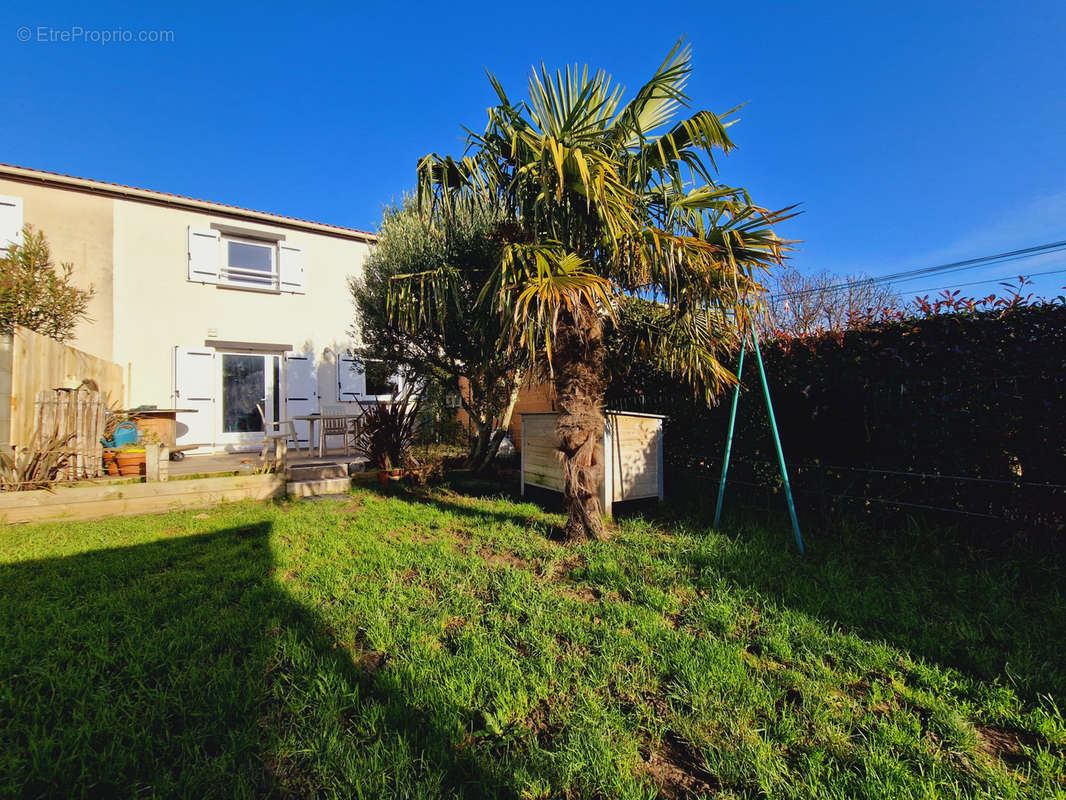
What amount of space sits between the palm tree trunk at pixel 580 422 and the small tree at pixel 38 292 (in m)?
9.44

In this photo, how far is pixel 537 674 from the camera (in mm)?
2105

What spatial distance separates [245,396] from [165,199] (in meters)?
4.65

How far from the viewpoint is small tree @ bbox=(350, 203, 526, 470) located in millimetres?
6148

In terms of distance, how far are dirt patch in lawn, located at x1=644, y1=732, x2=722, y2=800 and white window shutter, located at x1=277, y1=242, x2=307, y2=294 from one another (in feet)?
38.8

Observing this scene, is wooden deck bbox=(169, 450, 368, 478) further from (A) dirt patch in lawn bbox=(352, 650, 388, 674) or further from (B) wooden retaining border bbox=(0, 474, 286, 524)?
(A) dirt patch in lawn bbox=(352, 650, 388, 674)

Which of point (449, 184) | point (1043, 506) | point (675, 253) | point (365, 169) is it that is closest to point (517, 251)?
point (675, 253)

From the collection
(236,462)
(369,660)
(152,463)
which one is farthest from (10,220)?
(369,660)

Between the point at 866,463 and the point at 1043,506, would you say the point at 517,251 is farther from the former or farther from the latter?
the point at 1043,506

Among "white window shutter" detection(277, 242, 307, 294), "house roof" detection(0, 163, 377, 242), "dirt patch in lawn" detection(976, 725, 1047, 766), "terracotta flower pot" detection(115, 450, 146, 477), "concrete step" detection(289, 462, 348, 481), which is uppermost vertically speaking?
"house roof" detection(0, 163, 377, 242)

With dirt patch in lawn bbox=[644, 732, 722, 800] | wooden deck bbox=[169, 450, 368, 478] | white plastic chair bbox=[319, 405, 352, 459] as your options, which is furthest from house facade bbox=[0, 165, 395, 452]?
dirt patch in lawn bbox=[644, 732, 722, 800]

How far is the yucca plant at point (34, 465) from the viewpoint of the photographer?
16.2ft

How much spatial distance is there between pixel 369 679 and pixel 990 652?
10.5ft

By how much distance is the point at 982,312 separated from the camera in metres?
3.56

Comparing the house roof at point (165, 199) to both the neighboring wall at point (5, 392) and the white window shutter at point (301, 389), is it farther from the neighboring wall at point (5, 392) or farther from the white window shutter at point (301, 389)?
the neighboring wall at point (5, 392)
